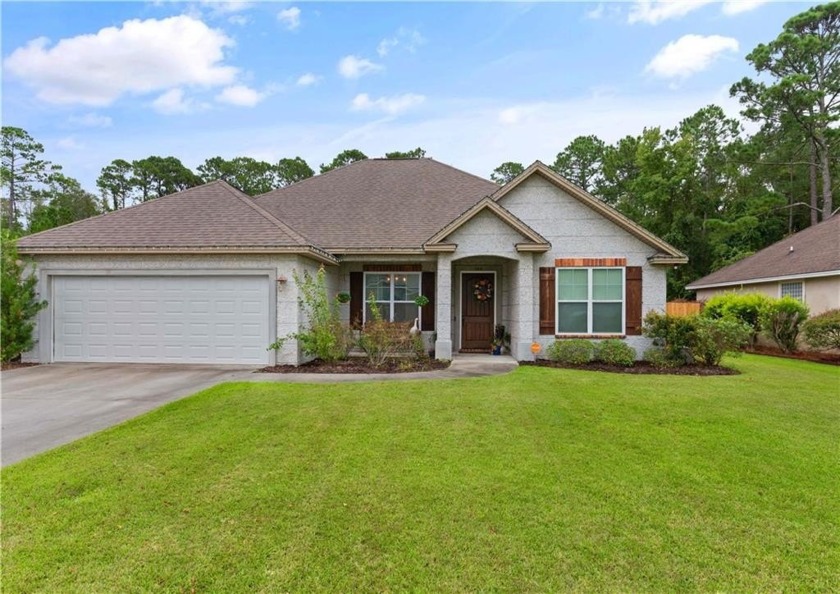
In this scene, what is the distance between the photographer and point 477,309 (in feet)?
42.2

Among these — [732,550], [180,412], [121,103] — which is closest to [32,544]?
[180,412]

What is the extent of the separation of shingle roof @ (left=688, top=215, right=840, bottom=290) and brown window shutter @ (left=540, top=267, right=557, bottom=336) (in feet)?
33.1

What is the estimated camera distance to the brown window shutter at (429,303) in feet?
40.7

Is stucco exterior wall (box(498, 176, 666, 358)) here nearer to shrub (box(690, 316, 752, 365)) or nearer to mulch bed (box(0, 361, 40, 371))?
shrub (box(690, 316, 752, 365))

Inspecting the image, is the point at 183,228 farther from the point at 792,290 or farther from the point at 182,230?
the point at 792,290

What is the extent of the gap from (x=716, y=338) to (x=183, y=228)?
1399cm

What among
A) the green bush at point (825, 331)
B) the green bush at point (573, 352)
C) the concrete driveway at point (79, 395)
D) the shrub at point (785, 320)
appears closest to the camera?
the concrete driveway at point (79, 395)

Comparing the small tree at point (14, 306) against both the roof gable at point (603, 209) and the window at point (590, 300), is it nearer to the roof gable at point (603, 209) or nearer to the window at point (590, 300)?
the roof gable at point (603, 209)

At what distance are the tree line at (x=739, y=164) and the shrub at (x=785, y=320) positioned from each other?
1309cm

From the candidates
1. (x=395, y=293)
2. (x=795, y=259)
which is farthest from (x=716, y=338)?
(x=795, y=259)

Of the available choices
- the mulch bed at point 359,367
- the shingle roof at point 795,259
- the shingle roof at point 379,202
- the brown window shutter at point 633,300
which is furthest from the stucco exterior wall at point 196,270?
the shingle roof at point 795,259

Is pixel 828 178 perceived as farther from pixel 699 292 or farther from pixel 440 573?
pixel 440 573

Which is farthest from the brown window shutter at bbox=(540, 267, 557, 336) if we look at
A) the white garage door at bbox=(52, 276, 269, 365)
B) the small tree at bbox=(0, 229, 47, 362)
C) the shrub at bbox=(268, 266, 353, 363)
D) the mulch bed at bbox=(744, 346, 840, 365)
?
the small tree at bbox=(0, 229, 47, 362)

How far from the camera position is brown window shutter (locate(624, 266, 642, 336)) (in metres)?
11.0
